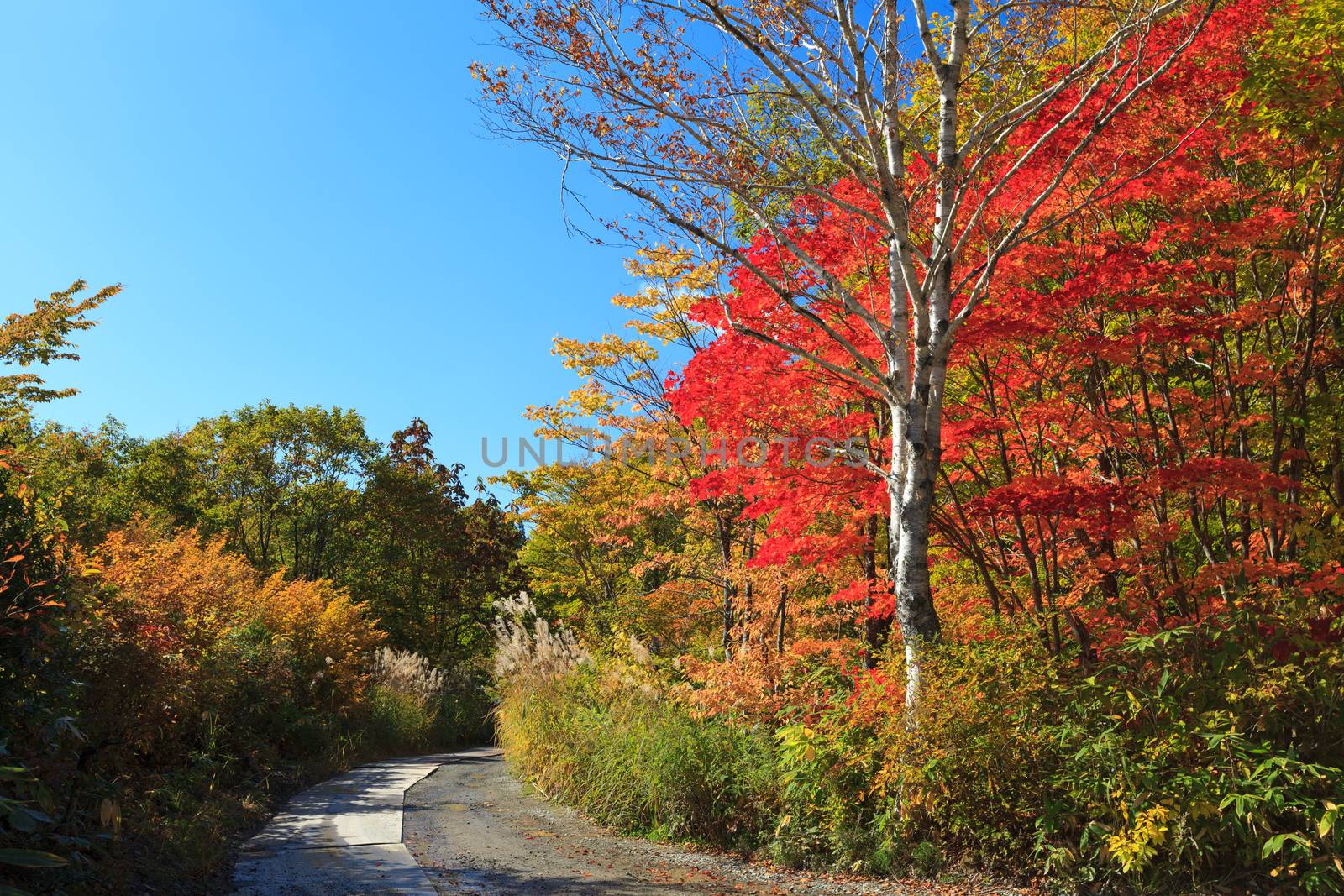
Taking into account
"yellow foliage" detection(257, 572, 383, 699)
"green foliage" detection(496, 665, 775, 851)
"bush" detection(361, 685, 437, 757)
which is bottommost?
"bush" detection(361, 685, 437, 757)

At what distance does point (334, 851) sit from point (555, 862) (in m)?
1.50

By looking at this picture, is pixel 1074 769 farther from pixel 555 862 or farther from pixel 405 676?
pixel 405 676

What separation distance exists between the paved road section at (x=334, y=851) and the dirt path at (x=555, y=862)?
0.16 metres

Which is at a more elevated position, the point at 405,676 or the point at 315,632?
the point at 315,632

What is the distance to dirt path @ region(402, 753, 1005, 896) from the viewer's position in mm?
4816

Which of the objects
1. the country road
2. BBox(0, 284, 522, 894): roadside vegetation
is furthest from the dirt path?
BBox(0, 284, 522, 894): roadside vegetation

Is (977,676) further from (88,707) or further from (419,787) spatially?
(419,787)

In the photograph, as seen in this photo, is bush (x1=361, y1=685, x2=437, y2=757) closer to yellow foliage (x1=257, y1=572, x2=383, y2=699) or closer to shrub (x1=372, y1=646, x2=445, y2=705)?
shrub (x1=372, y1=646, x2=445, y2=705)

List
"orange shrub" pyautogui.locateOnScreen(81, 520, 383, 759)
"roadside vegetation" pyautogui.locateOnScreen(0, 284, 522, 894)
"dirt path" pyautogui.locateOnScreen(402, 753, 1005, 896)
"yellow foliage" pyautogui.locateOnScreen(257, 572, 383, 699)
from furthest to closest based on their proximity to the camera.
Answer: "yellow foliage" pyautogui.locateOnScreen(257, 572, 383, 699)
"orange shrub" pyautogui.locateOnScreen(81, 520, 383, 759)
"dirt path" pyautogui.locateOnScreen(402, 753, 1005, 896)
"roadside vegetation" pyautogui.locateOnScreen(0, 284, 522, 894)

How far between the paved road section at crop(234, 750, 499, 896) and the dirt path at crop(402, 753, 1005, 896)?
0.52 feet

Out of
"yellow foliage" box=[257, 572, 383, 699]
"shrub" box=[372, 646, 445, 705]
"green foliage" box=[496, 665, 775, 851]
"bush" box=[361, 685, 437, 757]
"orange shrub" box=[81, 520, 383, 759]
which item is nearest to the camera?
"orange shrub" box=[81, 520, 383, 759]

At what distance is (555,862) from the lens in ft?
18.2

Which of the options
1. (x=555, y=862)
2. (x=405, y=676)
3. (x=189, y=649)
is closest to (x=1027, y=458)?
(x=555, y=862)

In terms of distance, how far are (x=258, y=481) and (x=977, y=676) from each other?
2415 cm
